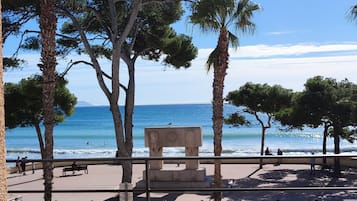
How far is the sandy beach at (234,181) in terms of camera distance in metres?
16.5

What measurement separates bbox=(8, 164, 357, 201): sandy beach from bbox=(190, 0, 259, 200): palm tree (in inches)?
125

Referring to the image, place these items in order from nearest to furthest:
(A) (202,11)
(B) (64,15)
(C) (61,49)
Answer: (A) (202,11)
(B) (64,15)
(C) (61,49)

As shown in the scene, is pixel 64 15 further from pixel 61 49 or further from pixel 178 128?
pixel 178 128

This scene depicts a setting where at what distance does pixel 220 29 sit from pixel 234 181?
→ 865cm

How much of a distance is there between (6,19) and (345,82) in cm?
1757

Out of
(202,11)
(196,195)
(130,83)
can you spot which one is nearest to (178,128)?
(196,195)

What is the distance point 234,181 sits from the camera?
816 inches

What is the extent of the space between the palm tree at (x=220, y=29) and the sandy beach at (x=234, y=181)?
3.16 metres

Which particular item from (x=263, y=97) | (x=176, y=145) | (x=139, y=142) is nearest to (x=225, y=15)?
(x=176, y=145)

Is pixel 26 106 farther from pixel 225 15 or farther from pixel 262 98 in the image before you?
pixel 225 15

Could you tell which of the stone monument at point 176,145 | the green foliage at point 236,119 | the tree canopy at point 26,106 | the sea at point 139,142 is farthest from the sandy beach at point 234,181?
the sea at point 139,142

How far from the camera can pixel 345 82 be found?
2523 centimetres

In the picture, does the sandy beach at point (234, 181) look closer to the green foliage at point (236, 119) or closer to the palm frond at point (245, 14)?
the green foliage at point (236, 119)

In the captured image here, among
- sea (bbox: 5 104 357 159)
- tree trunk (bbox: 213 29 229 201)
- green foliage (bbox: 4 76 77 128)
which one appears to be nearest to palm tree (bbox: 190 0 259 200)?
tree trunk (bbox: 213 29 229 201)
